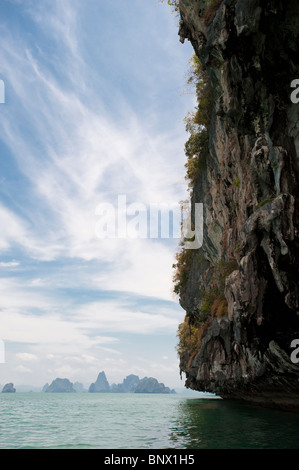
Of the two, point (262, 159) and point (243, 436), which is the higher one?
point (262, 159)

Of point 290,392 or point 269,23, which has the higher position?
point 269,23

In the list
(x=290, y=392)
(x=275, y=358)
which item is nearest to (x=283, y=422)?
(x=290, y=392)

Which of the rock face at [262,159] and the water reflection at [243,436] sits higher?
the rock face at [262,159]

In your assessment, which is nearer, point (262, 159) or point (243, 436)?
point (243, 436)

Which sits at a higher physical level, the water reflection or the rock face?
the rock face

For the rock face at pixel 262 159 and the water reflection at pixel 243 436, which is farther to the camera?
the rock face at pixel 262 159

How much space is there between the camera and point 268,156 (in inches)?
565

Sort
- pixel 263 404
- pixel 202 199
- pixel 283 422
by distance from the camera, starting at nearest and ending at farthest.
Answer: pixel 283 422 < pixel 263 404 < pixel 202 199

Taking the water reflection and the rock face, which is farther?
the rock face
